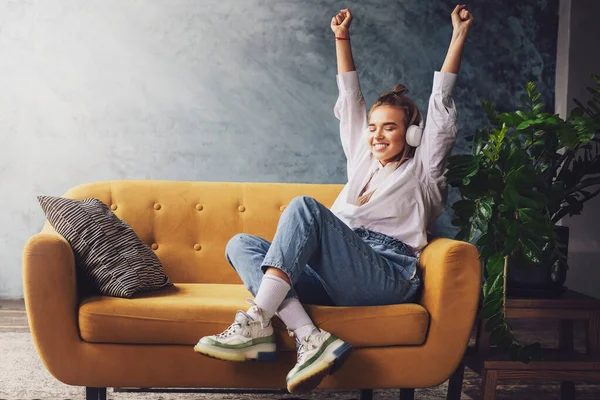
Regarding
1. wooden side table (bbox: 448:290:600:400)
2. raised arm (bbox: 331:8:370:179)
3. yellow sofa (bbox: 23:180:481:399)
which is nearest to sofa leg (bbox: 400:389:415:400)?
yellow sofa (bbox: 23:180:481:399)

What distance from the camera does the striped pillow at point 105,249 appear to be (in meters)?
2.05

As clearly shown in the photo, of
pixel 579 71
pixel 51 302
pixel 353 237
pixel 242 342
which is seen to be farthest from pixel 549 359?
pixel 579 71

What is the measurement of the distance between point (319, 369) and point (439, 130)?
910mm

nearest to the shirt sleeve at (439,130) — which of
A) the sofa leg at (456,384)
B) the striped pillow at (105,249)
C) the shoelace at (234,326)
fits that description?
the sofa leg at (456,384)

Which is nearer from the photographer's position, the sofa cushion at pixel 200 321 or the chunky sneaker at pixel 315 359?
the chunky sneaker at pixel 315 359

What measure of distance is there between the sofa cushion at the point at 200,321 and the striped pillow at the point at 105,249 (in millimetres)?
77

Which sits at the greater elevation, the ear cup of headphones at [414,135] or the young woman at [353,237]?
the ear cup of headphones at [414,135]

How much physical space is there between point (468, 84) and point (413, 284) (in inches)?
79.0

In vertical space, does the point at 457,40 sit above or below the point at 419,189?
above

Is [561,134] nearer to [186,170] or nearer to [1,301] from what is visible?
[186,170]

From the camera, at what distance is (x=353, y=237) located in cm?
200

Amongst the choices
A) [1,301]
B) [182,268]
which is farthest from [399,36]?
[1,301]

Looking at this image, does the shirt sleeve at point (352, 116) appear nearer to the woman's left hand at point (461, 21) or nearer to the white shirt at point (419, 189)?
the white shirt at point (419, 189)

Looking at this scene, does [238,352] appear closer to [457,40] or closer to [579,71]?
[457,40]
